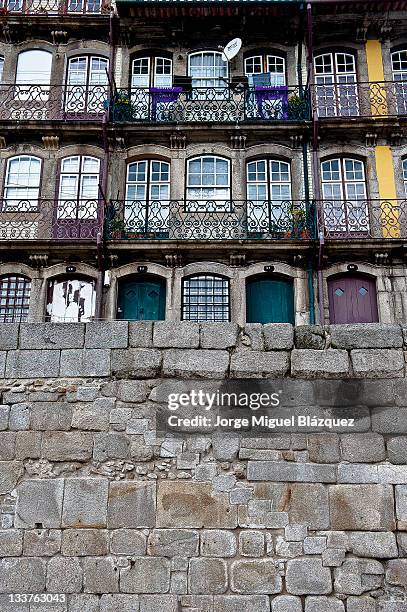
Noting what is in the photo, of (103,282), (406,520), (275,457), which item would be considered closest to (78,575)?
(275,457)

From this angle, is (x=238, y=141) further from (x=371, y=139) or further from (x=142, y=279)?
(x=142, y=279)

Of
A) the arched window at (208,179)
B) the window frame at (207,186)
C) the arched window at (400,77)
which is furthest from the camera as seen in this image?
the arched window at (400,77)

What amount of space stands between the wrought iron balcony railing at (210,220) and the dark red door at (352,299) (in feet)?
4.99

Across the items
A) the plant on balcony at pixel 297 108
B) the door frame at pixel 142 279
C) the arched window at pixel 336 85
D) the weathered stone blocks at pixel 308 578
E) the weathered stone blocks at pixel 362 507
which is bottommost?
the weathered stone blocks at pixel 308 578

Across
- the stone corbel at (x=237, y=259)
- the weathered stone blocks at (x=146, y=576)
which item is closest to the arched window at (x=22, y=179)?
the stone corbel at (x=237, y=259)

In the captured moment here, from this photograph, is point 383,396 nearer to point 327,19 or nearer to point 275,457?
point 275,457

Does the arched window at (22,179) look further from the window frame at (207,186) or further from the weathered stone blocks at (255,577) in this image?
the weathered stone blocks at (255,577)

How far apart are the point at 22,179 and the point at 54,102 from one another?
7.92ft

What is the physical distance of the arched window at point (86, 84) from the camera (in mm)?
16891

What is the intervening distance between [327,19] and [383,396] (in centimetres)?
1481

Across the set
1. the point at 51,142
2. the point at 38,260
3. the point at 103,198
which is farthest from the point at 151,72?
the point at 38,260

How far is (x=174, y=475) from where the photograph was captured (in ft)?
18.5

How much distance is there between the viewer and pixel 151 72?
17.7m

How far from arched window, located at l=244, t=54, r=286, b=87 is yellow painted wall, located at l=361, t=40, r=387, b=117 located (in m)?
2.49
